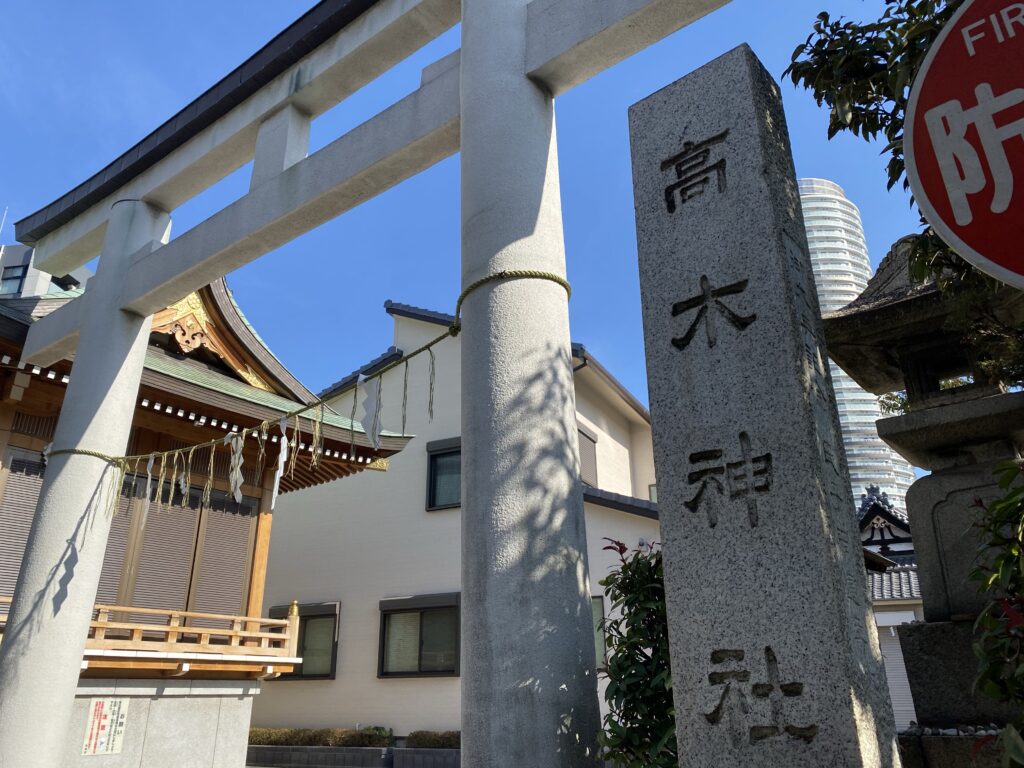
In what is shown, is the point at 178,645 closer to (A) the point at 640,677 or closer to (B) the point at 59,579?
(B) the point at 59,579

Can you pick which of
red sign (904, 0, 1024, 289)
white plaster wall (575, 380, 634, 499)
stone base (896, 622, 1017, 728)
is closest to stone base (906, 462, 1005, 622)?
stone base (896, 622, 1017, 728)

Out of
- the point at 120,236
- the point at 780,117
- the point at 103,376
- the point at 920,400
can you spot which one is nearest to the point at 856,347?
the point at 920,400

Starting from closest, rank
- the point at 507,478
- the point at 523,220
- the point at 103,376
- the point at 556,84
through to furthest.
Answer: the point at 507,478, the point at 523,220, the point at 556,84, the point at 103,376

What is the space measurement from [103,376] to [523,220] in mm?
4657

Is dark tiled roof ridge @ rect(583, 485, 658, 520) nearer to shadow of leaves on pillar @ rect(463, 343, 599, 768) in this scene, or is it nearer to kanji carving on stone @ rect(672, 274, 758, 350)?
shadow of leaves on pillar @ rect(463, 343, 599, 768)

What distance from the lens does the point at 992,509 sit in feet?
9.34

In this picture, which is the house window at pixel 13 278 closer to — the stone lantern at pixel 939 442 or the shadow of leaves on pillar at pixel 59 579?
the shadow of leaves on pillar at pixel 59 579

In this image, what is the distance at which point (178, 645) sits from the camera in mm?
9523

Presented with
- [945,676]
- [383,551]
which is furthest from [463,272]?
[383,551]

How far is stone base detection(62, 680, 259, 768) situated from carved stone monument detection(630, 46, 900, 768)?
867 cm

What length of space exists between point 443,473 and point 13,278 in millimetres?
12548

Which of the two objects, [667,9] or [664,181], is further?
[667,9]

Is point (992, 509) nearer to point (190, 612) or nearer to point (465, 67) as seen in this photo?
point (465, 67)

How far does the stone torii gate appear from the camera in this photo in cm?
324
